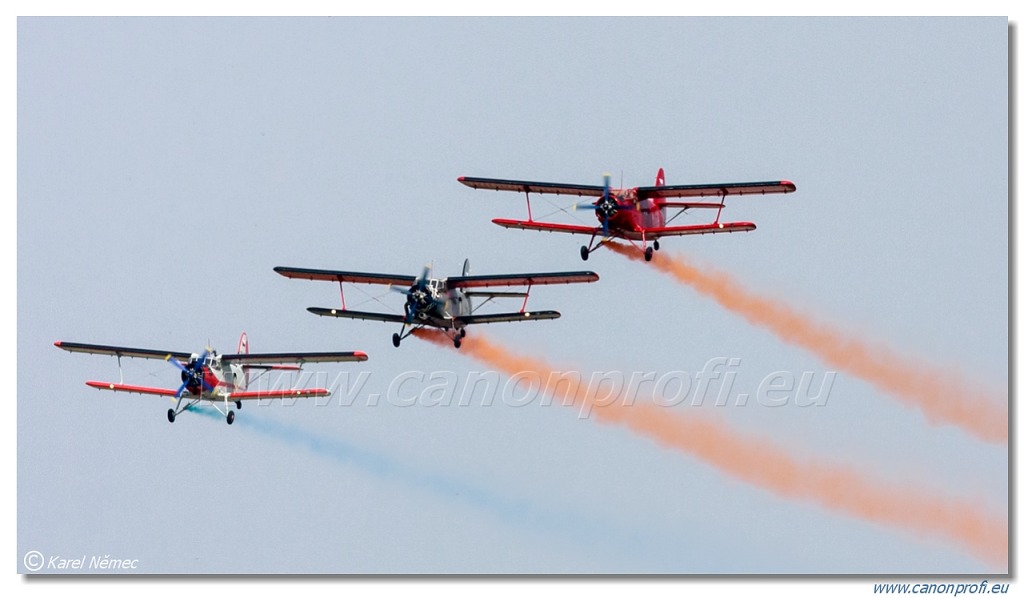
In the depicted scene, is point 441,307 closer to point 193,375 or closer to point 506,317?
point 506,317

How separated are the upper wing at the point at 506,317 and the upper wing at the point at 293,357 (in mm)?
3901

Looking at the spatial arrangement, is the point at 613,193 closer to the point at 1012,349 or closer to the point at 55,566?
the point at 1012,349

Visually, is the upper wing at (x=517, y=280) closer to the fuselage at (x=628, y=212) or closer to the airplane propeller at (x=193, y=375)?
the fuselage at (x=628, y=212)

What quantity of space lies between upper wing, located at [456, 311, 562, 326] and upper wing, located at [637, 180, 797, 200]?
14.7 feet

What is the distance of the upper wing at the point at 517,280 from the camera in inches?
3275

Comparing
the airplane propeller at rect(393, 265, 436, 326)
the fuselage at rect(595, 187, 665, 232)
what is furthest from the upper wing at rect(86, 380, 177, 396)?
the fuselage at rect(595, 187, 665, 232)

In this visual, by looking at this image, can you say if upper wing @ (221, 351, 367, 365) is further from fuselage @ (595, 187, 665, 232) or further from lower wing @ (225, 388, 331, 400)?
fuselage @ (595, 187, 665, 232)

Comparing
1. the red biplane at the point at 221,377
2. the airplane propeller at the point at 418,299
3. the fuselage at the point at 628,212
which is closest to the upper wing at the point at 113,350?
the red biplane at the point at 221,377

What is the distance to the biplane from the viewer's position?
272 feet

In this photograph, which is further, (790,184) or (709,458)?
(709,458)

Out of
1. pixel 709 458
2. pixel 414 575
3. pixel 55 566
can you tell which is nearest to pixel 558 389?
pixel 709 458

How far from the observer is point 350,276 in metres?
86.1

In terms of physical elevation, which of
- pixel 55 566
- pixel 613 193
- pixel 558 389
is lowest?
pixel 55 566

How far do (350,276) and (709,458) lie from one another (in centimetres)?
1366
